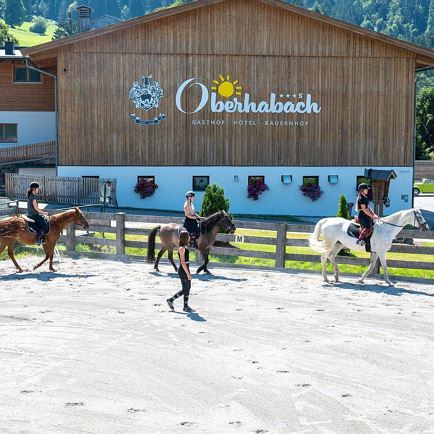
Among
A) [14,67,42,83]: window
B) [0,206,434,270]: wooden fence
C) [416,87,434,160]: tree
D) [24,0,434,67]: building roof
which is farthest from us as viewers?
[416,87,434,160]: tree

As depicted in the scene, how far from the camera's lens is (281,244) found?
72.5 feet

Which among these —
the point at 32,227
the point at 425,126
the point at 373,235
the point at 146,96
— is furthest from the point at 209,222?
the point at 425,126

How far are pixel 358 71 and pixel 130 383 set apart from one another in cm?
3264

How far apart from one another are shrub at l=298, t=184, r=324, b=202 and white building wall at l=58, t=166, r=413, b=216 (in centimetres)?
29

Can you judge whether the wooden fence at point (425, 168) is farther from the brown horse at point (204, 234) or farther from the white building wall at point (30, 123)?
the brown horse at point (204, 234)

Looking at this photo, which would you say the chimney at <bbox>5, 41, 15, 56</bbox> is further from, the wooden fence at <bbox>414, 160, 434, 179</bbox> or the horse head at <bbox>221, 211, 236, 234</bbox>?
the wooden fence at <bbox>414, 160, 434, 179</bbox>

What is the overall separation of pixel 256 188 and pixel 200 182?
108 inches

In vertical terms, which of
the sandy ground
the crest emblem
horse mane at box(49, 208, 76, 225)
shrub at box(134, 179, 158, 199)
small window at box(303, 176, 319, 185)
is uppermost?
the crest emblem

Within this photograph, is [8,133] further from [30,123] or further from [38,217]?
[38,217]

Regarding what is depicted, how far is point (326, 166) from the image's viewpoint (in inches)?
1677

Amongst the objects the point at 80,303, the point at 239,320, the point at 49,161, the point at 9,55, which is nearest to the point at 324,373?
the point at 239,320

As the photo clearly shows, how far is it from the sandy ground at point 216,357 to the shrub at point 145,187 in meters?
21.5

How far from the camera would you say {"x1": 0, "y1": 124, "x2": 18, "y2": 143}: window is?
168 ft

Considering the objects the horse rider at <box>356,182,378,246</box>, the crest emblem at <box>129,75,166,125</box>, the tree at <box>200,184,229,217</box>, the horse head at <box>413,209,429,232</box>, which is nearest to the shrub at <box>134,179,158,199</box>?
the crest emblem at <box>129,75,166,125</box>
